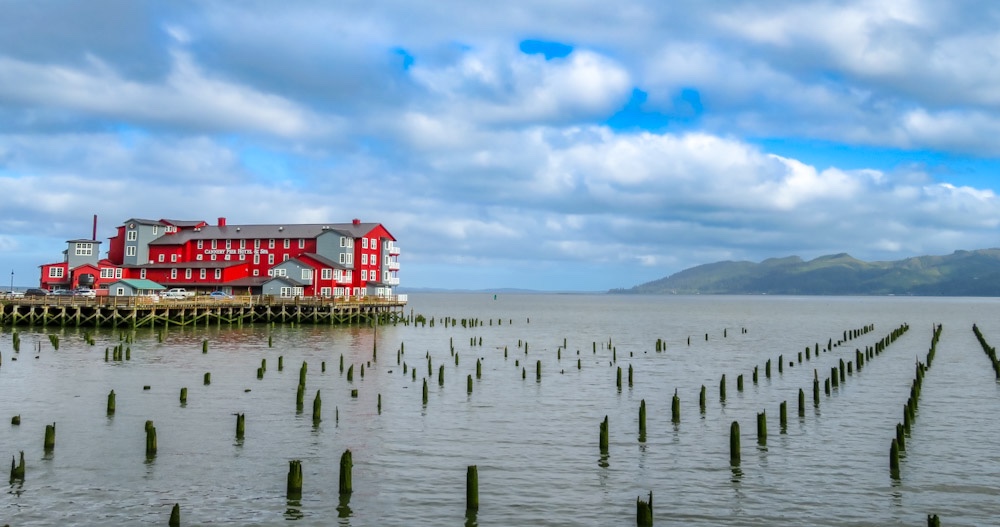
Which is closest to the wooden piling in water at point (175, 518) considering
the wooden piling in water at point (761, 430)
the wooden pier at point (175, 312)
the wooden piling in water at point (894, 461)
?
the wooden piling in water at point (761, 430)

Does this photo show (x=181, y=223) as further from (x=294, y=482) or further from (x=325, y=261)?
(x=294, y=482)

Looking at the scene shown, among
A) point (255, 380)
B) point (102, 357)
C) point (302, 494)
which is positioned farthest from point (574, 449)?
point (102, 357)

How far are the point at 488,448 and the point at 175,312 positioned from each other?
75.0m

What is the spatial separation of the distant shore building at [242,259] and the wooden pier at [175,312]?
9179mm

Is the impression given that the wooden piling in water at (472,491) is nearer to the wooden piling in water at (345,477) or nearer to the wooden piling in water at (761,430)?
the wooden piling in water at (345,477)

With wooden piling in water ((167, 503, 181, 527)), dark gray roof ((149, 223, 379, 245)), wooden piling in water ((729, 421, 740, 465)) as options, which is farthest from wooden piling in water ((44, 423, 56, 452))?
dark gray roof ((149, 223, 379, 245))

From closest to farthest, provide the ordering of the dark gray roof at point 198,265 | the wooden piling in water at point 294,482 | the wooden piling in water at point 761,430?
1. the wooden piling in water at point 294,482
2. the wooden piling in water at point 761,430
3. the dark gray roof at point 198,265

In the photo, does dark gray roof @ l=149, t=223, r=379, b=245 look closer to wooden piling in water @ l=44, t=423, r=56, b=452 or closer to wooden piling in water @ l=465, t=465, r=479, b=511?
wooden piling in water @ l=44, t=423, r=56, b=452

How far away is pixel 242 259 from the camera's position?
412 feet

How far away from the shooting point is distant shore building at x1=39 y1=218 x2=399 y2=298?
Answer: 4629 inches

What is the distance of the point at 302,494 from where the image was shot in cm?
2458

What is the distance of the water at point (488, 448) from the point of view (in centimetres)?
2348

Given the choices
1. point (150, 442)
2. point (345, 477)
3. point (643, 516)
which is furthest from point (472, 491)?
point (150, 442)

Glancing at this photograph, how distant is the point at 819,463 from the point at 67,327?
88.4 m
